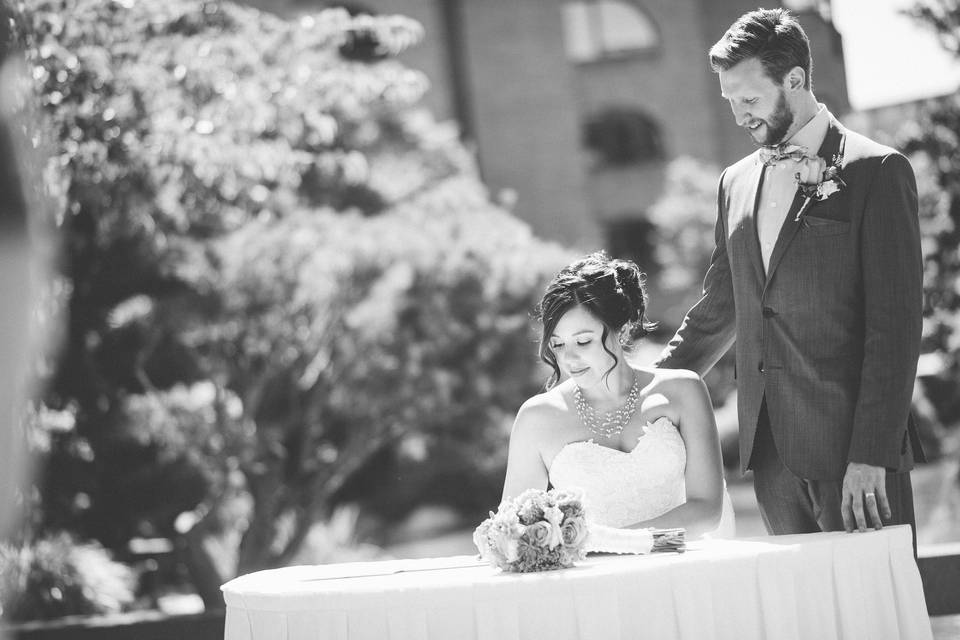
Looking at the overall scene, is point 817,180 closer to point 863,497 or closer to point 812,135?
point 812,135

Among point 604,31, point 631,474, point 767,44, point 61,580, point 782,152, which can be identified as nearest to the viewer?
point 767,44

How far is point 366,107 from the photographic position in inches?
466

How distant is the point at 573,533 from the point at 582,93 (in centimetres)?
2390

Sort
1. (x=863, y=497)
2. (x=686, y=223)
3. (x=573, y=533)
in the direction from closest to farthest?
(x=573, y=533), (x=863, y=497), (x=686, y=223)

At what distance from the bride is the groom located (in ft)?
1.45

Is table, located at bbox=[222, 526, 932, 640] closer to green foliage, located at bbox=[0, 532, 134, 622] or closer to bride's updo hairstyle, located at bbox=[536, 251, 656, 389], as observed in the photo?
bride's updo hairstyle, located at bbox=[536, 251, 656, 389]

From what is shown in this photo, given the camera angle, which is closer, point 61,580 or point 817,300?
point 817,300

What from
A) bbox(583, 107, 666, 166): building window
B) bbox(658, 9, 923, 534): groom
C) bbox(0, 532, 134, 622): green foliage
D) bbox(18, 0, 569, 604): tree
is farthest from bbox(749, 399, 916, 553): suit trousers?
bbox(583, 107, 666, 166): building window

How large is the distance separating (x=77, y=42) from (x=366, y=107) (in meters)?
5.80

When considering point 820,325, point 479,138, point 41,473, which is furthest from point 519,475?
point 479,138

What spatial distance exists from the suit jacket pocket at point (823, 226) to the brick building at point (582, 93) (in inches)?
546

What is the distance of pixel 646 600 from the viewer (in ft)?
9.23

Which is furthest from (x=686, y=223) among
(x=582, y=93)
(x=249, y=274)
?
(x=249, y=274)

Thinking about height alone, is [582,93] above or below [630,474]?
above
